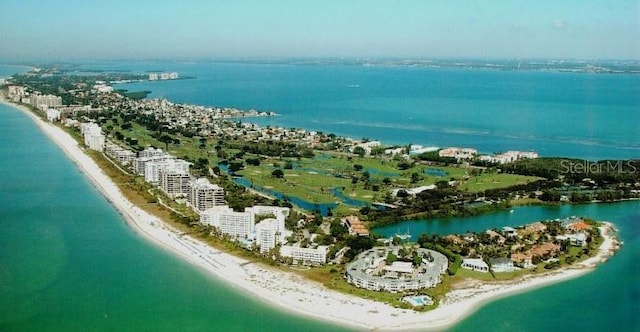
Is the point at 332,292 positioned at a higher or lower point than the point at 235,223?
lower

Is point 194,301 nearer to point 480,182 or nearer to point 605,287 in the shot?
point 605,287

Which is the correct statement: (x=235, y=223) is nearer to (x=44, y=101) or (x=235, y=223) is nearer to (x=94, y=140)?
(x=94, y=140)

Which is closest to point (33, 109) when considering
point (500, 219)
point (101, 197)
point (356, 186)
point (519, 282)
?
point (101, 197)

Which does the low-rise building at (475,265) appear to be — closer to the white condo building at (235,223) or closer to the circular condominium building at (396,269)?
the circular condominium building at (396,269)

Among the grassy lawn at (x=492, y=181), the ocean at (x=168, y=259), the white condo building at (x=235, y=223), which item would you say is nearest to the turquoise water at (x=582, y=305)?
the ocean at (x=168, y=259)

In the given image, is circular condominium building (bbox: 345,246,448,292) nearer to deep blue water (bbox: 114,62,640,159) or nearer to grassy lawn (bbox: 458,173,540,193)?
grassy lawn (bbox: 458,173,540,193)

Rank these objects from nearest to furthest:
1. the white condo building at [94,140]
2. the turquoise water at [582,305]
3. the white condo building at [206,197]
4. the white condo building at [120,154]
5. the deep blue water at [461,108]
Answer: the turquoise water at [582,305] → the white condo building at [206,197] → the white condo building at [120,154] → the white condo building at [94,140] → the deep blue water at [461,108]

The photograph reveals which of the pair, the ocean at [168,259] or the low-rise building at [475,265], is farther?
the low-rise building at [475,265]

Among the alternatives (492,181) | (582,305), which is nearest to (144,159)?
(492,181)
